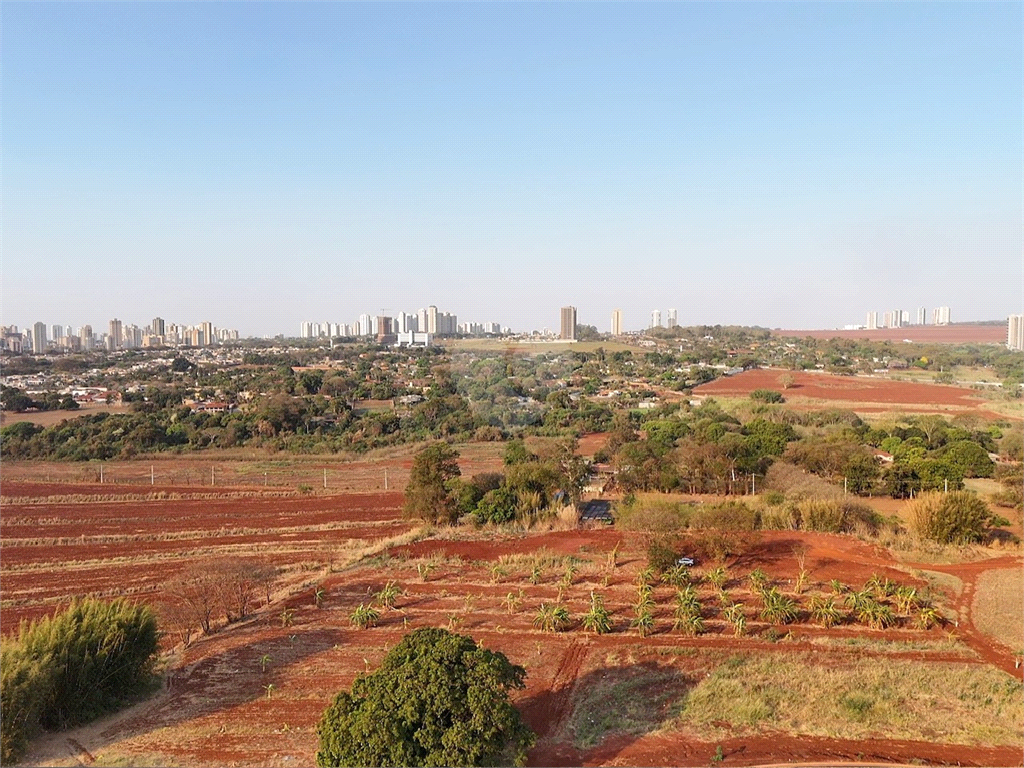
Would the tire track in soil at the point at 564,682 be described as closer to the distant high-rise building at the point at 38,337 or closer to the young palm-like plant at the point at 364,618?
the young palm-like plant at the point at 364,618

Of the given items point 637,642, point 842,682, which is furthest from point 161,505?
point 842,682

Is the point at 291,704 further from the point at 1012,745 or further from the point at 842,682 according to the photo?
the point at 1012,745

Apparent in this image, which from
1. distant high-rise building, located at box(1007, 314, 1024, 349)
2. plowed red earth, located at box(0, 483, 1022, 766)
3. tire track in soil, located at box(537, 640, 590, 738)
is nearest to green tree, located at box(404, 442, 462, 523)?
plowed red earth, located at box(0, 483, 1022, 766)

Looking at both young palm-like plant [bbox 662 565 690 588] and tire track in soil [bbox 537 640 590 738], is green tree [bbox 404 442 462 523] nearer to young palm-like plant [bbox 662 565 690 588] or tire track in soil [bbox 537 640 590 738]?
young palm-like plant [bbox 662 565 690 588]

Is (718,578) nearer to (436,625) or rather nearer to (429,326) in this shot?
(436,625)

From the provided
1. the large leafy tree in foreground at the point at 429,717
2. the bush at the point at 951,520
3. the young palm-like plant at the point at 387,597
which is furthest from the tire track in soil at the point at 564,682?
the bush at the point at 951,520

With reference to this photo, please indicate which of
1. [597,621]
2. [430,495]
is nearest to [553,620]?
[597,621]
